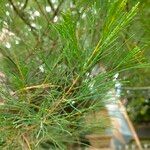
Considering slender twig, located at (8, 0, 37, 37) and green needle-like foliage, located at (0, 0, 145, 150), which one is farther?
slender twig, located at (8, 0, 37, 37)

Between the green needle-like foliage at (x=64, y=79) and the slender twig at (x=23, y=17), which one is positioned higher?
the slender twig at (x=23, y=17)

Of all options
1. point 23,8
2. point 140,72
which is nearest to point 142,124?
point 140,72

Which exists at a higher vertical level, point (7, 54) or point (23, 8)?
point (23, 8)

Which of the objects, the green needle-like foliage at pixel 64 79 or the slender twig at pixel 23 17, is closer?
the green needle-like foliage at pixel 64 79

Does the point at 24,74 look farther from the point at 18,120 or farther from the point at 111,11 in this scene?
the point at 111,11

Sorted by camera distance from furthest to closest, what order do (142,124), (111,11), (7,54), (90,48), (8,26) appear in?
(142,124)
(8,26)
(7,54)
(90,48)
(111,11)

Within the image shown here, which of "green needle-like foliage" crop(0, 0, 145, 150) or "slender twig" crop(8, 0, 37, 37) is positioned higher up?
"slender twig" crop(8, 0, 37, 37)

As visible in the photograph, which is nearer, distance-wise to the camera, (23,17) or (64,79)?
(64,79)

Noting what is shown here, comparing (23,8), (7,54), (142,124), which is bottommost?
(7,54)

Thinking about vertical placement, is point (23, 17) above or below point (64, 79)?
above

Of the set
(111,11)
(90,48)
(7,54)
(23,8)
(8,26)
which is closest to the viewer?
(111,11)

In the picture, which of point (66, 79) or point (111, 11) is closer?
point (111, 11)
